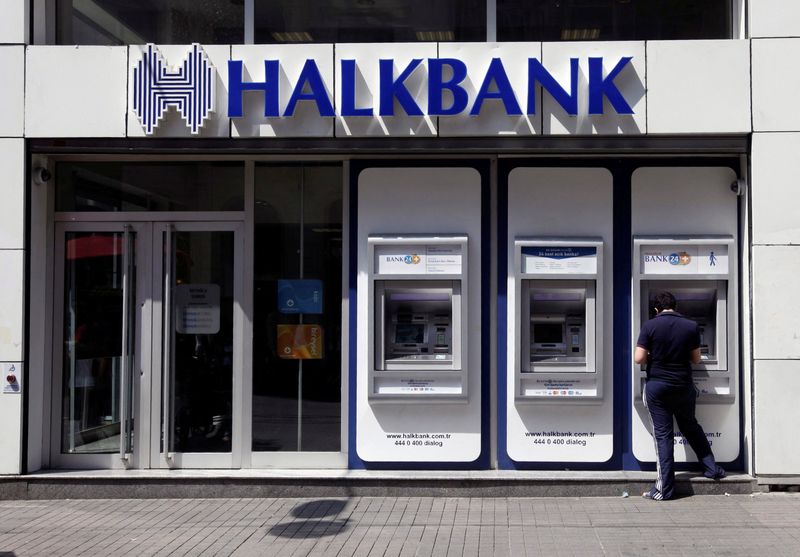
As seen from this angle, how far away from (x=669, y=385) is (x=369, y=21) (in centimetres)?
439

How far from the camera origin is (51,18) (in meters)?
8.55

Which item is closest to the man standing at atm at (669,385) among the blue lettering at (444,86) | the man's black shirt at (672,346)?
the man's black shirt at (672,346)

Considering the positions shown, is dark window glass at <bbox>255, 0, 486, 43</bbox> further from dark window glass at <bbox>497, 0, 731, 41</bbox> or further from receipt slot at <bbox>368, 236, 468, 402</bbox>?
receipt slot at <bbox>368, 236, 468, 402</bbox>

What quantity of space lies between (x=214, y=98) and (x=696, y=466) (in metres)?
5.53

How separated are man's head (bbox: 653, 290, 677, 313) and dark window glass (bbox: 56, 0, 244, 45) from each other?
4618 millimetres

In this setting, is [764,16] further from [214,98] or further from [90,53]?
[90,53]

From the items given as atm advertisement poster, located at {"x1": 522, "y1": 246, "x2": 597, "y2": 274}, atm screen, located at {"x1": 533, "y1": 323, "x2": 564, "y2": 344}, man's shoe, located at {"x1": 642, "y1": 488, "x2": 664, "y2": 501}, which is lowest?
man's shoe, located at {"x1": 642, "y1": 488, "x2": 664, "y2": 501}

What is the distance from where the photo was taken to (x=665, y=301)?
7.86 m

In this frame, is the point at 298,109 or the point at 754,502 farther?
the point at 298,109

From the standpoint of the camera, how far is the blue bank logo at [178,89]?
26.6 ft

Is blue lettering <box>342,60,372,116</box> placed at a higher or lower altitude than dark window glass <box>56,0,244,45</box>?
lower

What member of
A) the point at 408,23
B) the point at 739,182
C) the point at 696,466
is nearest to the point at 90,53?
the point at 408,23

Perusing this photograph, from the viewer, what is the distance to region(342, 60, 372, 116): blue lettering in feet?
26.3

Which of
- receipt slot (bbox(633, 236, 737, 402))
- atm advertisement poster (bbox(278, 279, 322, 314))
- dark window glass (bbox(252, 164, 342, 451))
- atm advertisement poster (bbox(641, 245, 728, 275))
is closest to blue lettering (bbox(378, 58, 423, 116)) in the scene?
dark window glass (bbox(252, 164, 342, 451))
